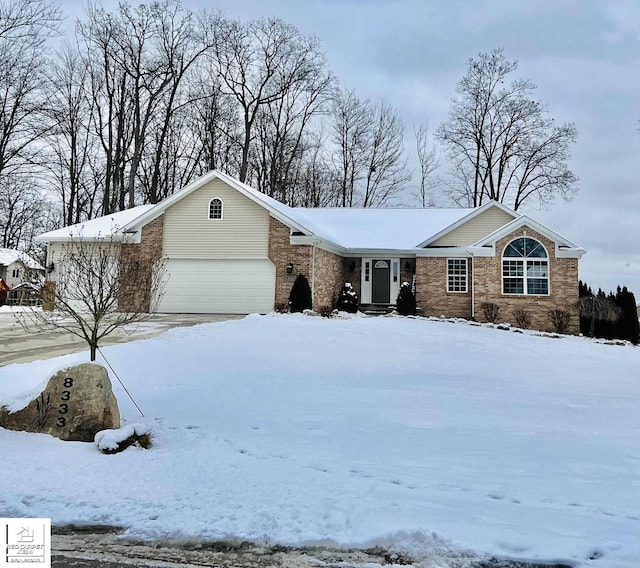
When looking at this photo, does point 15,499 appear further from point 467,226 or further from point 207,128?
point 207,128

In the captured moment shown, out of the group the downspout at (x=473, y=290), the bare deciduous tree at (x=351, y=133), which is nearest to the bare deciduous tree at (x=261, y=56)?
the bare deciduous tree at (x=351, y=133)

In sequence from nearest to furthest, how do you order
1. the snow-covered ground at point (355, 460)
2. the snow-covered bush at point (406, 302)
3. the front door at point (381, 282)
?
the snow-covered ground at point (355, 460) < the snow-covered bush at point (406, 302) < the front door at point (381, 282)

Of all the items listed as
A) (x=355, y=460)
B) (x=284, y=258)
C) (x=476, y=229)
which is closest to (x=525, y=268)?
(x=476, y=229)

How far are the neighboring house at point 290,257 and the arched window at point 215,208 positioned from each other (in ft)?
0.13

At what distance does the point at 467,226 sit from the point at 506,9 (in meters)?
8.72

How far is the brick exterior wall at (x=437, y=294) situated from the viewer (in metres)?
18.0

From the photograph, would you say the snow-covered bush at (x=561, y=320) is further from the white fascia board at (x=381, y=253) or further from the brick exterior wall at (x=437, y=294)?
the white fascia board at (x=381, y=253)

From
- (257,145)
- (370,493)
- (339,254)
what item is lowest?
(370,493)

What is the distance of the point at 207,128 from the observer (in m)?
30.2

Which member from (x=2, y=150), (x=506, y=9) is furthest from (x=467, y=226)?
(x=2, y=150)

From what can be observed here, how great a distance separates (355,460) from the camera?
14.6 feet

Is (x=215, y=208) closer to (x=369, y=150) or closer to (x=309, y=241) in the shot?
(x=309, y=241)

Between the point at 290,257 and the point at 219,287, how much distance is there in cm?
307

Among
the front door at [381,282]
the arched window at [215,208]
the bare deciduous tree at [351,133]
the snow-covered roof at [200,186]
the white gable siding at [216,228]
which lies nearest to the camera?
the snow-covered roof at [200,186]
